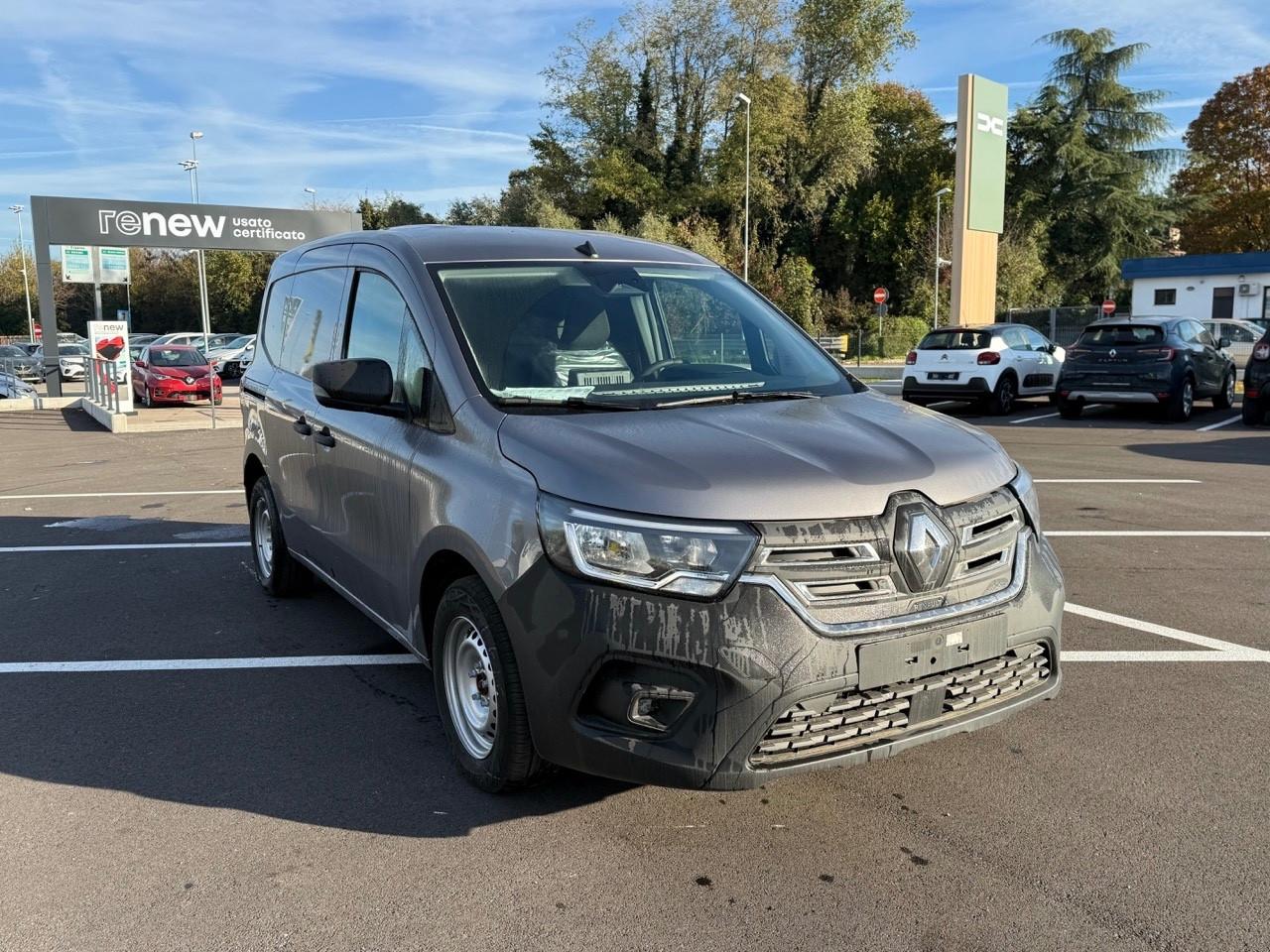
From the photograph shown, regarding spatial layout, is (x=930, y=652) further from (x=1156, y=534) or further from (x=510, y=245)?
(x=1156, y=534)

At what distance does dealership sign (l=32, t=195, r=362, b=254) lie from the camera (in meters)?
24.7

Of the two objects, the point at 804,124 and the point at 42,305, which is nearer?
the point at 42,305

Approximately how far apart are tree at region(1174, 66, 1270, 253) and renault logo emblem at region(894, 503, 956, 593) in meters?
61.3

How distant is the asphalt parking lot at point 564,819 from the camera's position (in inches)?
113

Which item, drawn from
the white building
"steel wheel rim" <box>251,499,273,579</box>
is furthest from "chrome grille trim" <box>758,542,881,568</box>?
the white building

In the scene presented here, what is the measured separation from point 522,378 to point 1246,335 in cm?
2710

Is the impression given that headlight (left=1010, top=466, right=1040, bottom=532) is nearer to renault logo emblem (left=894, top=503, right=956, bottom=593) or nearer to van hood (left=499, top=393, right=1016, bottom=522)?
van hood (left=499, top=393, right=1016, bottom=522)

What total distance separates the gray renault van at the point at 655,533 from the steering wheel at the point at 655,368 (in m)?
0.02

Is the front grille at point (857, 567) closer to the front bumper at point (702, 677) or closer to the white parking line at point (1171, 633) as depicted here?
the front bumper at point (702, 677)

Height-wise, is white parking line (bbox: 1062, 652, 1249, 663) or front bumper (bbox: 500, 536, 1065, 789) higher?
front bumper (bbox: 500, 536, 1065, 789)

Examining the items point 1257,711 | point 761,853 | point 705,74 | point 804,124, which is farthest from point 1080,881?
point 804,124

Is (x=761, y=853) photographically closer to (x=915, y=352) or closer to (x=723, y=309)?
(x=723, y=309)

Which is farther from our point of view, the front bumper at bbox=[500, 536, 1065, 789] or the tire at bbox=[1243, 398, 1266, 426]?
the tire at bbox=[1243, 398, 1266, 426]

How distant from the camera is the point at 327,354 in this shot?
16.3 ft
